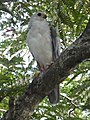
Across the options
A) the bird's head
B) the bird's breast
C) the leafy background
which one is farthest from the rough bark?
the bird's head

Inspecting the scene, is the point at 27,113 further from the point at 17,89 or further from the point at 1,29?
the point at 1,29

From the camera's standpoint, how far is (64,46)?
3.96 metres

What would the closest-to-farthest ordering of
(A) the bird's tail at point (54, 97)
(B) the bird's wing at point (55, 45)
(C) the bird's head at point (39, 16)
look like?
(A) the bird's tail at point (54, 97), (B) the bird's wing at point (55, 45), (C) the bird's head at point (39, 16)

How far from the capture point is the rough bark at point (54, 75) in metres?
2.80

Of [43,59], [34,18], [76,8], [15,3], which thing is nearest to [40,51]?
[43,59]

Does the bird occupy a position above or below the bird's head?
below

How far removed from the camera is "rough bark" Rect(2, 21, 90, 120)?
2.80 m

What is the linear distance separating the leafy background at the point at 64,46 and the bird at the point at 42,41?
25 centimetres

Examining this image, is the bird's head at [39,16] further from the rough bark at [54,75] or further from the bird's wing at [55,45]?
the rough bark at [54,75]

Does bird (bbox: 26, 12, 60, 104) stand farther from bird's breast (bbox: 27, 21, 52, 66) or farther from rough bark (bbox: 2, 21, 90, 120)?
rough bark (bbox: 2, 21, 90, 120)

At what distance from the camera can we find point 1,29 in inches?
165

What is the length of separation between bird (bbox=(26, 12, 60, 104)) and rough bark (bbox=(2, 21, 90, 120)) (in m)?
1.58

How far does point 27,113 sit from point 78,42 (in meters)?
0.81

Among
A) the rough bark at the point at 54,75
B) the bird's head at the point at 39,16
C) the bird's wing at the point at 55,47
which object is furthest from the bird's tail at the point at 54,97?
the bird's head at the point at 39,16
